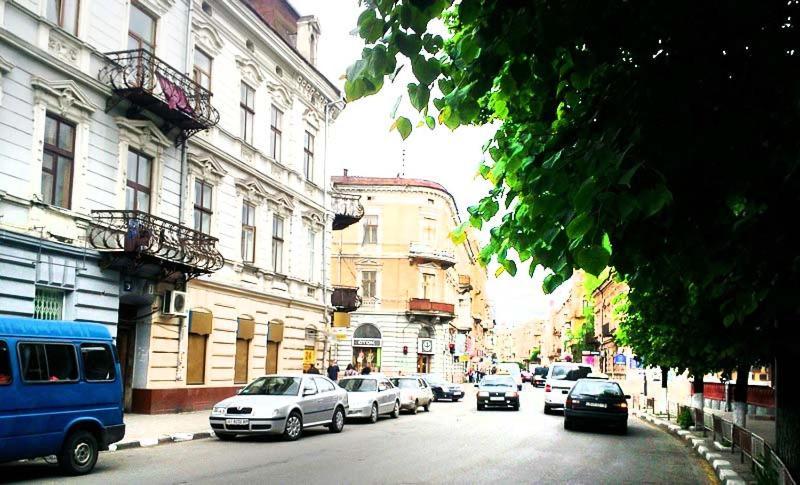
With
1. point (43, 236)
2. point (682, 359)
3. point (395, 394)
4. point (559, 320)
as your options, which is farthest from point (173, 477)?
point (559, 320)

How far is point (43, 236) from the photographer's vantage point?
17719mm

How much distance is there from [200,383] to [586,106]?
20957mm

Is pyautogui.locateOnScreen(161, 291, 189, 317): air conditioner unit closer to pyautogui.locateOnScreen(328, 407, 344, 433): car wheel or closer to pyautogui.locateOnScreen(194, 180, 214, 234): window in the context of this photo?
pyautogui.locateOnScreen(194, 180, 214, 234): window

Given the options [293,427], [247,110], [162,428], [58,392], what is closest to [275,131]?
[247,110]

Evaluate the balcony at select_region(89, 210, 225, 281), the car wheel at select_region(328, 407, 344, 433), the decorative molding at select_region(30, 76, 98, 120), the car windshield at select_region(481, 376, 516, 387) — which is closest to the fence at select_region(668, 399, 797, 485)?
the car wheel at select_region(328, 407, 344, 433)

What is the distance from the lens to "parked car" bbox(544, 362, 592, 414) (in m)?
30.6

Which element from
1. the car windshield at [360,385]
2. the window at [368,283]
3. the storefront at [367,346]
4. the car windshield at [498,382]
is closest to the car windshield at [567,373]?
the car windshield at [498,382]

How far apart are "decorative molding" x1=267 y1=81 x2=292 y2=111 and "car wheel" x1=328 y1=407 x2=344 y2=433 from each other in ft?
46.0

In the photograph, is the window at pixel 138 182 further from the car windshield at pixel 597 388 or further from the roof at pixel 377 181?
the roof at pixel 377 181

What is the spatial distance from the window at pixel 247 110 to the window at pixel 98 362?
1594cm

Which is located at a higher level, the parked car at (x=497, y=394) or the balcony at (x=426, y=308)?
the balcony at (x=426, y=308)

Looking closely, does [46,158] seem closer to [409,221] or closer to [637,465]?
[637,465]

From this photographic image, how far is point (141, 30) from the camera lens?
878 inches

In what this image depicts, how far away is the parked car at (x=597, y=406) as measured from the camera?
22359 millimetres
